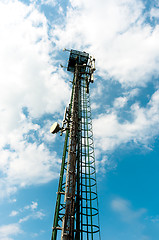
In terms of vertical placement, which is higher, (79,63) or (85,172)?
(79,63)

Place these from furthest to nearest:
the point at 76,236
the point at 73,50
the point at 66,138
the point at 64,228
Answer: the point at 73,50 → the point at 66,138 → the point at 76,236 → the point at 64,228

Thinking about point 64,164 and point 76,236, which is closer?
point 76,236

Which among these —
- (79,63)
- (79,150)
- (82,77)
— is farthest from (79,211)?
(79,63)

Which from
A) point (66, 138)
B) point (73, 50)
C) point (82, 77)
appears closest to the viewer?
point (66, 138)

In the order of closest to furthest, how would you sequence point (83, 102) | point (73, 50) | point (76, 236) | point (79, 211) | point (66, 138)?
point (76, 236)
point (79, 211)
point (66, 138)
point (83, 102)
point (73, 50)

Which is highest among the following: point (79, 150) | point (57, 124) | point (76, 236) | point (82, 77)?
point (82, 77)

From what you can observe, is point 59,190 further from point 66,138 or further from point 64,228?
point 66,138

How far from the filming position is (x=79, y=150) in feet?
70.8

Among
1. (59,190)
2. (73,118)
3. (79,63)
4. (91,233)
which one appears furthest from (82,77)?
(91,233)

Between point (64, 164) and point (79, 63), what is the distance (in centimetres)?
1651

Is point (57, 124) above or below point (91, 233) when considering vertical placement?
above

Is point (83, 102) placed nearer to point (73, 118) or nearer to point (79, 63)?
point (73, 118)

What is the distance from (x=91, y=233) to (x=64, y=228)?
3.17 m

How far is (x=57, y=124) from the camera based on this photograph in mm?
20750
